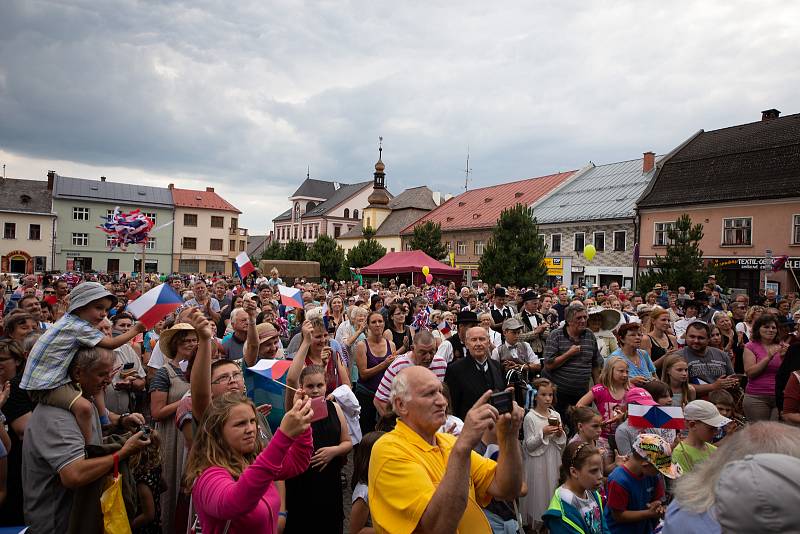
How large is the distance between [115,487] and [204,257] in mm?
63077

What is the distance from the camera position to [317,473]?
333 cm

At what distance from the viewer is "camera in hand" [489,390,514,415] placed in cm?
215

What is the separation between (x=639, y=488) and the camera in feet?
10.8

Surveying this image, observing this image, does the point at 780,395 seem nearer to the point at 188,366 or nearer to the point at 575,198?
the point at 188,366

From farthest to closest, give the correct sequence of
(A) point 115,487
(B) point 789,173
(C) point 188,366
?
(B) point 789,173 → (C) point 188,366 → (A) point 115,487

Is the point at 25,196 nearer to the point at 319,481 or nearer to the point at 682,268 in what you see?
the point at 682,268

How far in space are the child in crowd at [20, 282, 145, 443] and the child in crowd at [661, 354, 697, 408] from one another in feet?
15.5

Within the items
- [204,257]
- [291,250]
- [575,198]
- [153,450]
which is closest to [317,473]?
[153,450]

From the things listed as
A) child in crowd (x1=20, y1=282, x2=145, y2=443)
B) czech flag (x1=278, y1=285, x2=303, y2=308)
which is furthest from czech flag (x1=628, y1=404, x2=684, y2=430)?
czech flag (x1=278, y1=285, x2=303, y2=308)

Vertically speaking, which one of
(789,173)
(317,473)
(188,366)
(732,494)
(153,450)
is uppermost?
(789,173)

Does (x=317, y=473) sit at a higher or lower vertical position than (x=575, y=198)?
lower

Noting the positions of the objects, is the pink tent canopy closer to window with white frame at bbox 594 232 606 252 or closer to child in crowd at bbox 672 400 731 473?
window with white frame at bbox 594 232 606 252

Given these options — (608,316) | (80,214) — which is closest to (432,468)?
(608,316)

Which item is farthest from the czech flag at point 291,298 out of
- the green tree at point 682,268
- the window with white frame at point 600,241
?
the window with white frame at point 600,241
